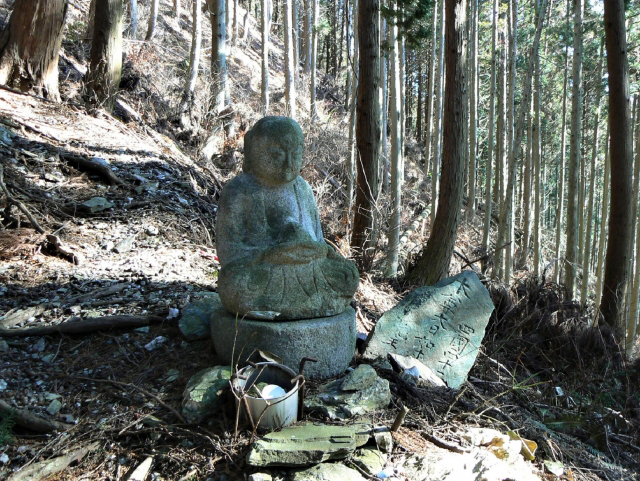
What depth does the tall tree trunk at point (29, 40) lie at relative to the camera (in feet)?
23.4

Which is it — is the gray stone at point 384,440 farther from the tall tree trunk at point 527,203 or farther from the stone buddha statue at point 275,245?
the tall tree trunk at point 527,203

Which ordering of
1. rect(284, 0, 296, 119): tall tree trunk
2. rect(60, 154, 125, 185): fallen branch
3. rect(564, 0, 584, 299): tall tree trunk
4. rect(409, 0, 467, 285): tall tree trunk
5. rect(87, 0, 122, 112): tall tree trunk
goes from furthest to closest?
1. rect(284, 0, 296, 119): tall tree trunk
2. rect(564, 0, 584, 299): tall tree trunk
3. rect(87, 0, 122, 112): tall tree trunk
4. rect(60, 154, 125, 185): fallen branch
5. rect(409, 0, 467, 285): tall tree trunk

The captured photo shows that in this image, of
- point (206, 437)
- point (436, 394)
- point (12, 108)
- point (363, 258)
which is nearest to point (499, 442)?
point (436, 394)

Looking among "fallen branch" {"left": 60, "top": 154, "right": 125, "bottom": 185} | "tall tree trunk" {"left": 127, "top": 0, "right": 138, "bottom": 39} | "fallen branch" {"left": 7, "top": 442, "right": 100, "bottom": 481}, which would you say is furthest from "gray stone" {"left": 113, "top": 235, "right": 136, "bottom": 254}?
"tall tree trunk" {"left": 127, "top": 0, "right": 138, "bottom": 39}

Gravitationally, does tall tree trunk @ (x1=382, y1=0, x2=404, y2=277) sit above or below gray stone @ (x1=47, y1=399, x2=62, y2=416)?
above

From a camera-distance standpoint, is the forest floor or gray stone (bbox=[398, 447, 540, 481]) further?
the forest floor

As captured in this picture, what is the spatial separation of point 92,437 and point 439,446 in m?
1.85

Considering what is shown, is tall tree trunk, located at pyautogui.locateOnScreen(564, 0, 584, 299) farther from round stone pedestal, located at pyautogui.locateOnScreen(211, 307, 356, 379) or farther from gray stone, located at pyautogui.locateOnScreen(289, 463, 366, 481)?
gray stone, located at pyautogui.locateOnScreen(289, 463, 366, 481)

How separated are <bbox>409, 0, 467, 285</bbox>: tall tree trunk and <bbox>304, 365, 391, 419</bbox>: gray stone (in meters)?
3.37

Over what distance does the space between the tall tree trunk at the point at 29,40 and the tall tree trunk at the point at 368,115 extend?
14.0ft

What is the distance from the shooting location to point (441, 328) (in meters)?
4.30

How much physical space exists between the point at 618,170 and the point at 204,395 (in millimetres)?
6696

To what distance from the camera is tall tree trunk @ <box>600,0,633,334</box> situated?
7.12 metres

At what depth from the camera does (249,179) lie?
3.44 meters
